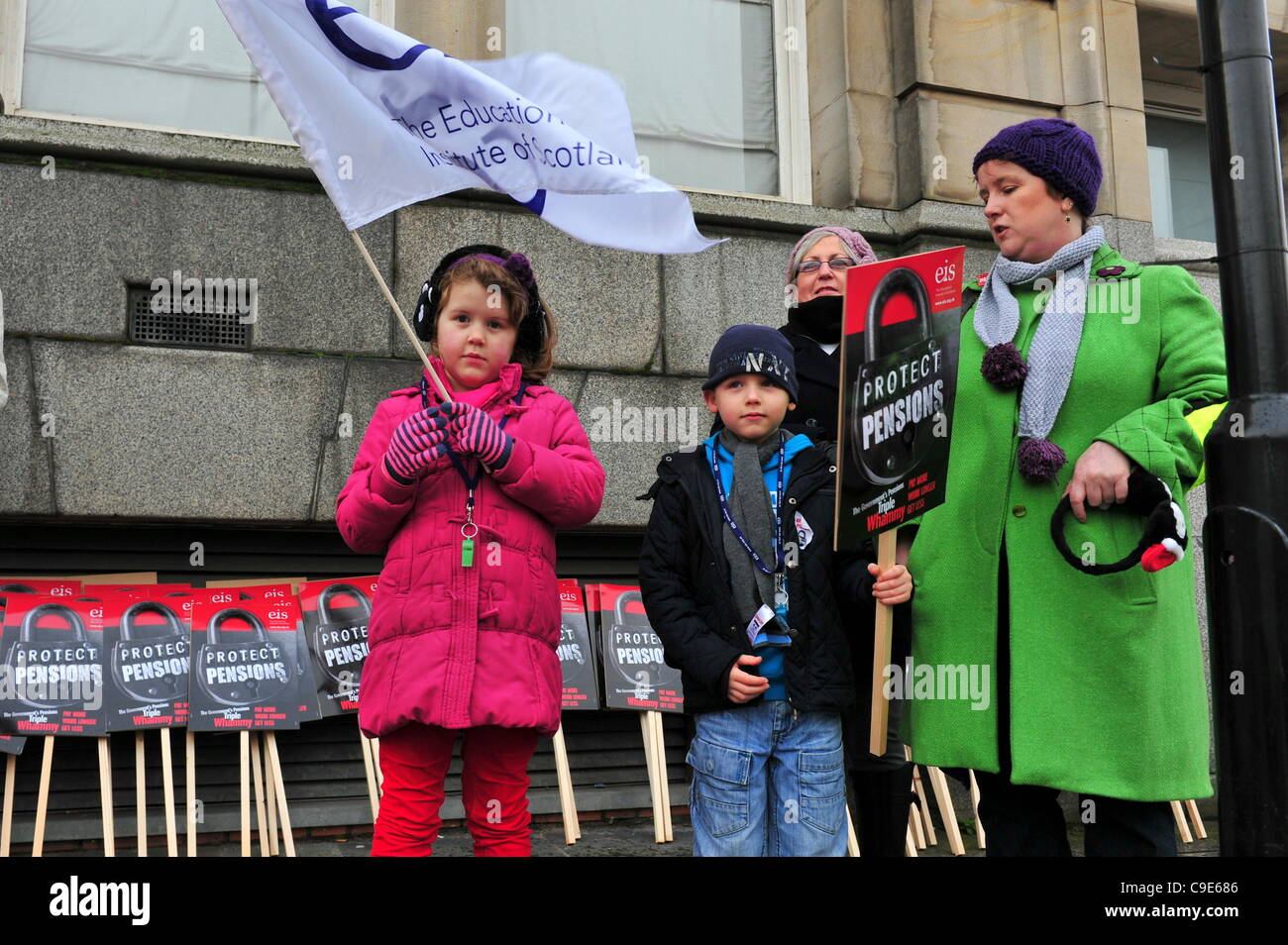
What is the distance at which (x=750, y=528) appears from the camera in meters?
3.67

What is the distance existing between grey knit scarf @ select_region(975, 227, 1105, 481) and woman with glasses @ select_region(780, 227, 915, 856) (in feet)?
1.93

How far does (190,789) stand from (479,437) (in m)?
2.93

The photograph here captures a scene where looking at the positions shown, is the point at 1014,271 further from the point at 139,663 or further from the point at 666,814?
the point at 139,663

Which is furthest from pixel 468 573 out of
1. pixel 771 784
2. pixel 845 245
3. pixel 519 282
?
pixel 845 245

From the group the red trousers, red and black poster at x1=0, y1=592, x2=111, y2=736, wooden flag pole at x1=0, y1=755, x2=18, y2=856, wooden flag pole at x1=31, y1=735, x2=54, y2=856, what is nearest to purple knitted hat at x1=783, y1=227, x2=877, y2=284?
the red trousers

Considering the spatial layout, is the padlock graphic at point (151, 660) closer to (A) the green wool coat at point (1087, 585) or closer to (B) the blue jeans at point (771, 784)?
(B) the blue jeans at point (771, 784)

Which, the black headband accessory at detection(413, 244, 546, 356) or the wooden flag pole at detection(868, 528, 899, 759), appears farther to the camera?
the black headband accessory at detection(413, 244, 546, 356)

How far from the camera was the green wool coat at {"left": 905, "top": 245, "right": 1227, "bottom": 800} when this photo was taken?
3.02 m

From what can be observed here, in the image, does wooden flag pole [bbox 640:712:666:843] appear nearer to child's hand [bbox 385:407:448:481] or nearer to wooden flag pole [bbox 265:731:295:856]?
wooden flag pole [bbox 265:731:295:856]

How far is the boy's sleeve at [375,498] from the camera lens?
3.49 meters

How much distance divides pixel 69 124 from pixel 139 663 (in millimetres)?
2711

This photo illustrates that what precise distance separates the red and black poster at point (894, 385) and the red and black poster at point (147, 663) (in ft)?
11.8

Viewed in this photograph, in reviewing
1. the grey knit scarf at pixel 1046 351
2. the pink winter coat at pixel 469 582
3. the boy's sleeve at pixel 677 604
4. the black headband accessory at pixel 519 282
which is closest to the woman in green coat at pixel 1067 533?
the grey knit scarf at pixel 1046 351

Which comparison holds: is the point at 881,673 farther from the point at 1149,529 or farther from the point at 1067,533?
the point at 1149,529
